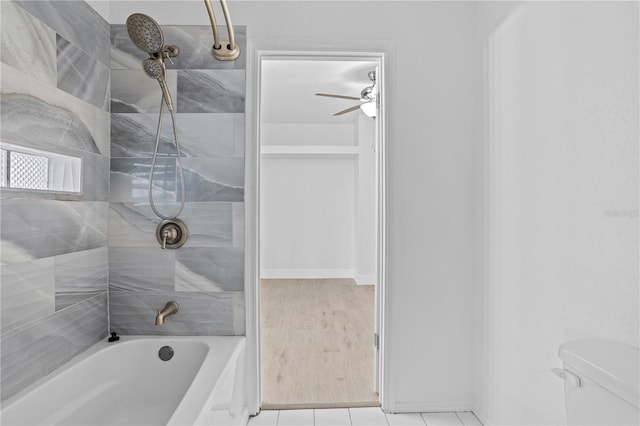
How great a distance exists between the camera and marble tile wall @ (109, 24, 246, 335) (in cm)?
220

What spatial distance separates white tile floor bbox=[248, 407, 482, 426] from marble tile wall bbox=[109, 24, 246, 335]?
0.52 meters

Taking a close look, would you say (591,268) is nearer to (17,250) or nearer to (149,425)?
(149,425)

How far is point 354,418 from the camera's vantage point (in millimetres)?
2238

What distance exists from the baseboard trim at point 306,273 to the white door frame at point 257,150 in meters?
4.09

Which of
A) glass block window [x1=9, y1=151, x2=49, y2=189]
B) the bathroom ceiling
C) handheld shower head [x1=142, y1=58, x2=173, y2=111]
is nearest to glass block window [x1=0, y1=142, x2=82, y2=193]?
glass block window [x1=9, y1=151, x2=49, y2=189]

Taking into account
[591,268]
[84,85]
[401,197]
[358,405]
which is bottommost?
[358,405]

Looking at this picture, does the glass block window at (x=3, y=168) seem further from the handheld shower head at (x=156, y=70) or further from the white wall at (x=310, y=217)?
the white wall at (x=310, y=217)

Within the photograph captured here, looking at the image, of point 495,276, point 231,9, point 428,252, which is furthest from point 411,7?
point 495,276

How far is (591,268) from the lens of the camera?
4.50 feet

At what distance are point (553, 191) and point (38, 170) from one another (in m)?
2.07

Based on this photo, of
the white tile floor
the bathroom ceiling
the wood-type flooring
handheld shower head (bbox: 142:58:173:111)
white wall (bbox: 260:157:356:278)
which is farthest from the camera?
white wall (bbox: 260:157:356:278)

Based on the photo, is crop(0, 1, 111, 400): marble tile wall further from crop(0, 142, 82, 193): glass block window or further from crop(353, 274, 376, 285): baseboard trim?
crop(353, 274, 376, 285): baseboard trim

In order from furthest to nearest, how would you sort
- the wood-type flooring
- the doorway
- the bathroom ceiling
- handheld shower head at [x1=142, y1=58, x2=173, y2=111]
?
the doorway → the bathroom ceiling → the wood-type flooring → handheld shower head at [x1=142, y1=58, x2=173, y2=111]

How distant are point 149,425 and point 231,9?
2.16 m
